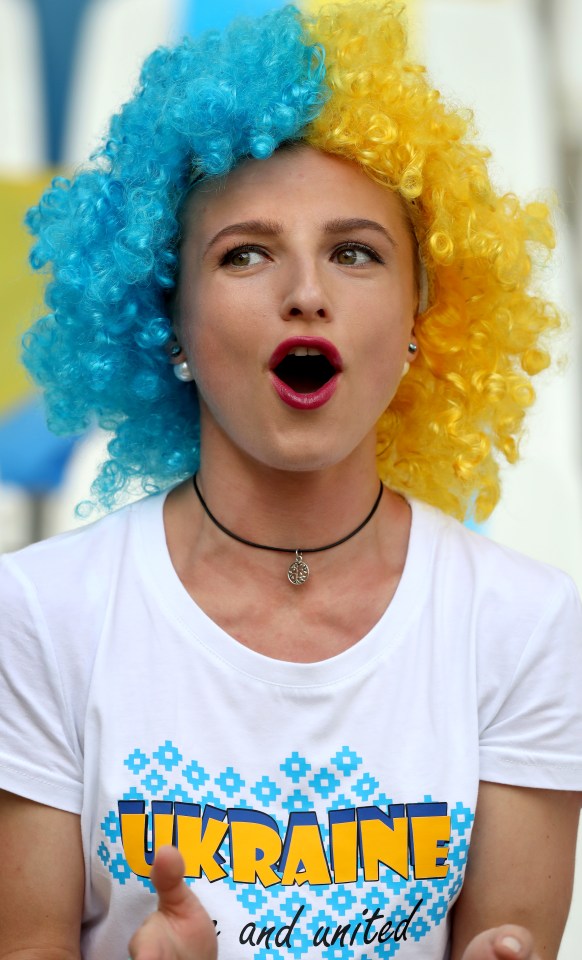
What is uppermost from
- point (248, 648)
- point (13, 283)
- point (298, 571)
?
point (13, 283)

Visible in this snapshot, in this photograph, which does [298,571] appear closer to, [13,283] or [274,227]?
[274,227]

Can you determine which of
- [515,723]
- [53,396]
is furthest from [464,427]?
[53,396]

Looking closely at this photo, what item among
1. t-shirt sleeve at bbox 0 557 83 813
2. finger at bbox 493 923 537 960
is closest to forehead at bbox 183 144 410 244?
t-shirt sleeve at bbox 0 557 83 813

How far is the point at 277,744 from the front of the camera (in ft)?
5.24

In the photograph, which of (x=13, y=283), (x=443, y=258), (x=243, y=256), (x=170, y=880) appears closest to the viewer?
(x=170, y=880)

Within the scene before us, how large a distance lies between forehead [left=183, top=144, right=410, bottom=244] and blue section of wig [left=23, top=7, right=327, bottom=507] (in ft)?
0.10

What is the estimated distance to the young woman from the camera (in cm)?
158

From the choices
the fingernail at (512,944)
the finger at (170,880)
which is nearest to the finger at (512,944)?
the fingernail at (512,944)

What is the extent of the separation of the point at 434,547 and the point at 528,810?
15.4 inches

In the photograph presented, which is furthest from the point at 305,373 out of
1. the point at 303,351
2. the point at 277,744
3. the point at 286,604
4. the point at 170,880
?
the point at 170,880

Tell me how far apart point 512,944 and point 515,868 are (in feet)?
0.97

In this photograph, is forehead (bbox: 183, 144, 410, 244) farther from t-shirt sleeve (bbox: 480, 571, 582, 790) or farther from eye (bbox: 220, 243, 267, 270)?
t-shirt sleeve (bbox: 480, 571, 582, 790)

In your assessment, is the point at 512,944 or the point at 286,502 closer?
the point at 512,944

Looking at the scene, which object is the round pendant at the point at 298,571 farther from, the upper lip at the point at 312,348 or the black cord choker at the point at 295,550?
the upper lip at the point at 312,348
